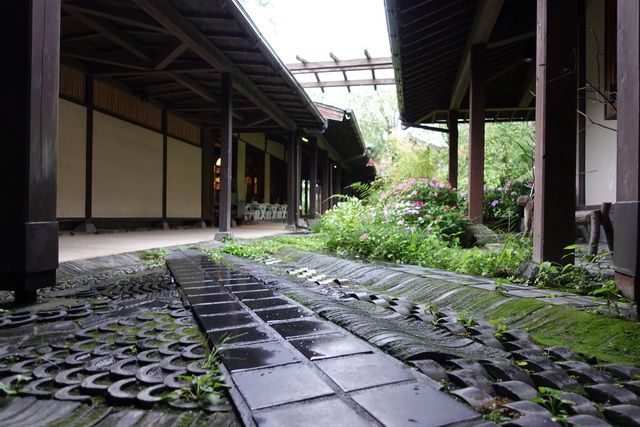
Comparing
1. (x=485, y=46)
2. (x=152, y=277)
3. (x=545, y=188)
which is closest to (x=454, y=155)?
(x=485, y=46)

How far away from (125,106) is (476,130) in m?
7.07

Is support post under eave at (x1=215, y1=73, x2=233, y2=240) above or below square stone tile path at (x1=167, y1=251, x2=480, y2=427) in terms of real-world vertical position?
above

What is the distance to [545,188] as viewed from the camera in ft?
9.91

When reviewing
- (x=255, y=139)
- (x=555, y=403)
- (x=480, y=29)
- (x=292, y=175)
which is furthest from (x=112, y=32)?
(x=255, y=139)

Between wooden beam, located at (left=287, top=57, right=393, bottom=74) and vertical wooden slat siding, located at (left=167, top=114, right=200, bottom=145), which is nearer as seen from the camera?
vertical wooden slat siding, located at (left=167, top=114, right=200, bottom=145)

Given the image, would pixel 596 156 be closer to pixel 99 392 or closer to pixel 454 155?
pixel 454 155

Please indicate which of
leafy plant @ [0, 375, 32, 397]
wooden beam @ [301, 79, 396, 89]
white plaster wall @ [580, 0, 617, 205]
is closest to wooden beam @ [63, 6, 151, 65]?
leafy plant @ [0, 375, 32, 397]

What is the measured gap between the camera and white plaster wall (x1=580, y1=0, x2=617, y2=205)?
5902 mm

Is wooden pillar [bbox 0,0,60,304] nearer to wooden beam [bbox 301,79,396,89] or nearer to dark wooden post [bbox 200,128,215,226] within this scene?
dark wooden post [bbox 200,128,215,226]

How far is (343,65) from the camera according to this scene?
16.4 meters

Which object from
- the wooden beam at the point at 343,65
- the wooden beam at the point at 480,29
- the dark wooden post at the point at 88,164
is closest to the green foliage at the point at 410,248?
the wooden beam at the point at 480,29

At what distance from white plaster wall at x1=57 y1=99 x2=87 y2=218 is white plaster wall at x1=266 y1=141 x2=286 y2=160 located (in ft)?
30.9

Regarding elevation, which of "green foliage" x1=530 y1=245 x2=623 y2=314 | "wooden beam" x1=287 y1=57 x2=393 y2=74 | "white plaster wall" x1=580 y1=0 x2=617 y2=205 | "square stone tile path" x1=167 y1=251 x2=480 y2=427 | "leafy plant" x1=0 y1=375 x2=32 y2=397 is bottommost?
"leafy plant" x1=0 y1=375 x2=32 y2=397

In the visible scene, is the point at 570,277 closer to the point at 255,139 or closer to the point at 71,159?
the point at 71,159
